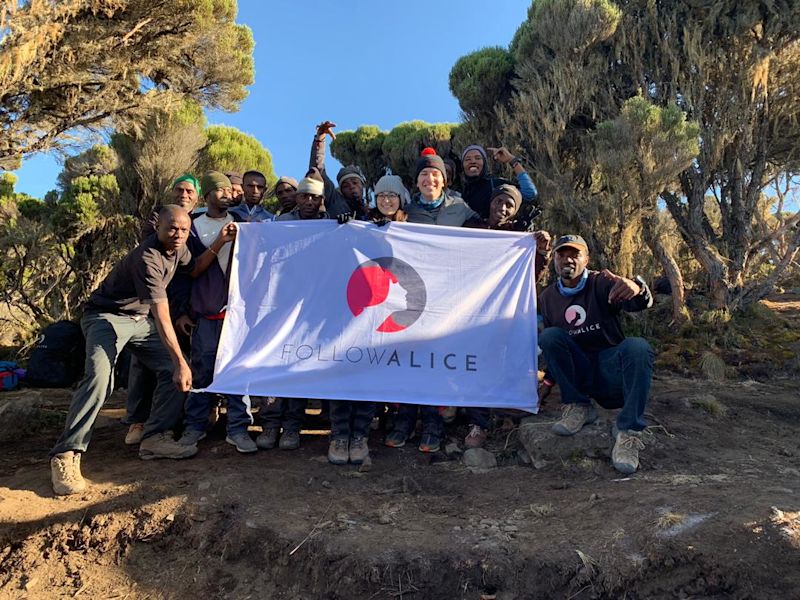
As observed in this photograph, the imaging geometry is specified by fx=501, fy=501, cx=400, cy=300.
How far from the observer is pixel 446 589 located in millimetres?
2297

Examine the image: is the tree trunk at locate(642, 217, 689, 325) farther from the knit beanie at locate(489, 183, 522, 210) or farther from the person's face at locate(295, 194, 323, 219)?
the person's face at locate(295, 194, 323, 219)

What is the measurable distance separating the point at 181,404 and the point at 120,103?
4.57m

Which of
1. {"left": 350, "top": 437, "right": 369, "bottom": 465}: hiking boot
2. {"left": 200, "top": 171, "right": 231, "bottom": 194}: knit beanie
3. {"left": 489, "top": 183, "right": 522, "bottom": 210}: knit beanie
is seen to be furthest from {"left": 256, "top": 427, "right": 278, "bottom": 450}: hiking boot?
{"left": 489, "top": 183, "right": 522, "bottom": 210}: knit beanie

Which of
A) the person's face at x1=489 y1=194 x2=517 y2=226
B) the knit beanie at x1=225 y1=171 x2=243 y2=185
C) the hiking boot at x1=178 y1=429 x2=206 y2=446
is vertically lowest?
the hiking boot at x1=178 y1=429 x2=206 y2=446

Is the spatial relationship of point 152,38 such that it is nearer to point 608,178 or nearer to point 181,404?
point 181,404

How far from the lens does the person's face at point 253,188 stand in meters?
4.56

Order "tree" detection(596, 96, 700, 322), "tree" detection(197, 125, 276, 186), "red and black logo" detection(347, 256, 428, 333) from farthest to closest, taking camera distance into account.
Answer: "tree" detection(197, 125, 276, 186)
"tree" detection(596, 96, 700, 322)
"red and black logo" detection(347, 256, 428, 333)

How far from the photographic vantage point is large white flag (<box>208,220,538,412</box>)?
3.68m

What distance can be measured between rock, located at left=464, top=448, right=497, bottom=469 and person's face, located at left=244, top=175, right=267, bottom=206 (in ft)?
9.46

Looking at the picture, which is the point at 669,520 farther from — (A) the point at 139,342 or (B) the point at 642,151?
(B) the point at 642,151

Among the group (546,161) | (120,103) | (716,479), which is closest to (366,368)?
(716,479)

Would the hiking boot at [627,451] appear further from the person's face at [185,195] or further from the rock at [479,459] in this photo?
the person's face at [185,195]

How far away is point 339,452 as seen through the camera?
357 centimetres

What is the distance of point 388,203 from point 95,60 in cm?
425
